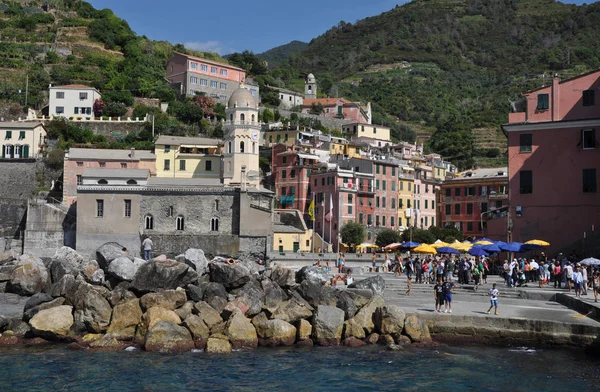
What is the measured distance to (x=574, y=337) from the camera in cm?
2369

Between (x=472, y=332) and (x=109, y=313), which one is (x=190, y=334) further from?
(x=472, y=332)

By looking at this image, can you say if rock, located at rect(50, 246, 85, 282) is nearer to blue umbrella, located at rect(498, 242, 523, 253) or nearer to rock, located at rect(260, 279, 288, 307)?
rock, located at rect(260, 279, 288, 307)

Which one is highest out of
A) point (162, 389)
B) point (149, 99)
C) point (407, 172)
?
point (149, 99)

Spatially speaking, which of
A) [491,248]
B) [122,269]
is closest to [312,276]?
[122,269]

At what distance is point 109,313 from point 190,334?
359 cm

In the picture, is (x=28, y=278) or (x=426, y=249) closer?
(x=28, y=278)

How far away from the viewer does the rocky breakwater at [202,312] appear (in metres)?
25.0

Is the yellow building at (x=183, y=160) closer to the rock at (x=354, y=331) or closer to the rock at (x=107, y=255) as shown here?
the rock at (x=107, y=255)

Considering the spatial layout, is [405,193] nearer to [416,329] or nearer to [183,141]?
[183,141]

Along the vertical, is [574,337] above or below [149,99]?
below

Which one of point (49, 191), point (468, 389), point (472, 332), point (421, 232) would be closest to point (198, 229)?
point (49, 191)

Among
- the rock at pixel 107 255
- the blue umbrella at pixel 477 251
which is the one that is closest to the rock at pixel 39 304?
the rock at pixel 107 255

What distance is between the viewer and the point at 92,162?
2450 inches

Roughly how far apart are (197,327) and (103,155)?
135ft
